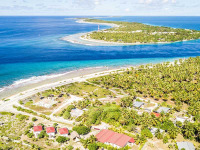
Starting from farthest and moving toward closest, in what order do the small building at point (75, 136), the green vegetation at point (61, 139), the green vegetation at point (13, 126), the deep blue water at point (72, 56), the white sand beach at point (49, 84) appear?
the deep blue water at point (72, 56) → the white sand beach at point (49, 84) → the green vegetation at point (13, 126) → the small building at point (75, 136) → the green vegetation at point (61, 139)

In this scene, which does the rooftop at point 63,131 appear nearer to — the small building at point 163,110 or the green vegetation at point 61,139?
the green vegetation at point 61,139

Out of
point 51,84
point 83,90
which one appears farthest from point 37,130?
point 51,84

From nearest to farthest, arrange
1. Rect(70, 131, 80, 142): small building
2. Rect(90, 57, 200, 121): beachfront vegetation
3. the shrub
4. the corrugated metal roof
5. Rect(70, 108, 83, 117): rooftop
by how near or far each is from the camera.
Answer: the shrub, Rect(70, 131, 80, 142): small building, Rect(70, 108, 83, 117): rooftop, the corrugated metal roof, Rect(90, 57, 200, 121): beachfront vegetation

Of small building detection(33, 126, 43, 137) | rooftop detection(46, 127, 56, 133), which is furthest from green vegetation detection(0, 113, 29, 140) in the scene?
rooftop detection(46, 127, 56, 133)

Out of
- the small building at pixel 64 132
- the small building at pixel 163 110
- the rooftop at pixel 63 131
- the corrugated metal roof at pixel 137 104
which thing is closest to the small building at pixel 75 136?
the small building at pixel 64 132

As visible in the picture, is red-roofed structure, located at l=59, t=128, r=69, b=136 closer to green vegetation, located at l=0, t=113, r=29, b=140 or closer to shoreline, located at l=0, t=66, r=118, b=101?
green vegetation, located at l=0, t=113, r=29, b=140

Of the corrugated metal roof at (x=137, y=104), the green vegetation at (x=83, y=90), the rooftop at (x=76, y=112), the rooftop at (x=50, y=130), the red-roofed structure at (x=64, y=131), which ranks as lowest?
the red-roofed structure at (x=64, y=131)

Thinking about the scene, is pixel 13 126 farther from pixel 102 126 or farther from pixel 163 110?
pixel 163 110
